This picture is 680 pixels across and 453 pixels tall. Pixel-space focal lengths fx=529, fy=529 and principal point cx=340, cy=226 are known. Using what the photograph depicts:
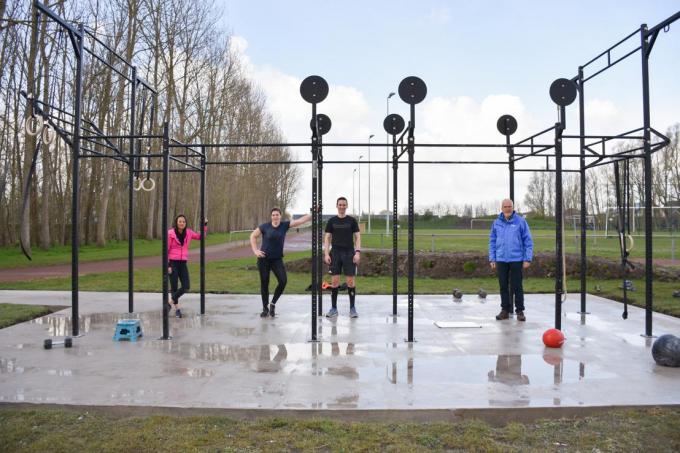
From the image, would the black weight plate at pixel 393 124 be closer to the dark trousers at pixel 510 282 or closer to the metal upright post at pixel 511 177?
the metal upright post at pixel 511 177

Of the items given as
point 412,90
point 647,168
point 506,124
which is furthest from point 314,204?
point 647,168

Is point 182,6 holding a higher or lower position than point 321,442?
higher

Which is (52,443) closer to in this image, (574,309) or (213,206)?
(574,309)

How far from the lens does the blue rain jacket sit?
8281mm

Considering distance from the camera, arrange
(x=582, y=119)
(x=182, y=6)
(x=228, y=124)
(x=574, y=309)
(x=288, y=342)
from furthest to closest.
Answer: (x=228, y=124), (x=182, y=6), (x=574, y=309), (x=582, y=119), (x=288, y=342)

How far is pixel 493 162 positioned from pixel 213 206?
37.7 m

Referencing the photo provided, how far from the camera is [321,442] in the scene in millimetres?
3781

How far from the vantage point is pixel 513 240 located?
8289 mm

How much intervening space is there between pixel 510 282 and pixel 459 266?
25.9 feet

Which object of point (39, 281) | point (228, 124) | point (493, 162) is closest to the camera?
point (493, 162)

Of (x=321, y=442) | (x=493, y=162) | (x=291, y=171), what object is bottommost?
(x=321, y=442)

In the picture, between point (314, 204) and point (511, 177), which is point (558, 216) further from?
point (314, 204)

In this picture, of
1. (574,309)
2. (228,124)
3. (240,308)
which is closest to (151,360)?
(240,308)

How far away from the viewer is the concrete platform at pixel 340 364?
457 cm
